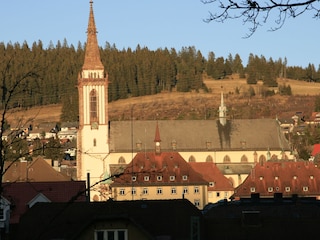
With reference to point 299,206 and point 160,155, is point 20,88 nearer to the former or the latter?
point 299,206

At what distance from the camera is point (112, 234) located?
91.6 ft

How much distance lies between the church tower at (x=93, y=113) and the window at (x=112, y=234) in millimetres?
85355

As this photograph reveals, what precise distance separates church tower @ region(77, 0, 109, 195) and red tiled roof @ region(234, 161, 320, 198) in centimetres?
2107

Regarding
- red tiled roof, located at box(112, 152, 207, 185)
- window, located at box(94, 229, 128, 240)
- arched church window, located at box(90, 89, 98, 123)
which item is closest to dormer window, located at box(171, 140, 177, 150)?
arched church window, located at box(90, 89, 98, 123)

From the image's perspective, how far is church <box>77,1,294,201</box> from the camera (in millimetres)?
116188

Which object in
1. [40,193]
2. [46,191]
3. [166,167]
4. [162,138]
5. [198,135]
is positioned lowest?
[166,167]

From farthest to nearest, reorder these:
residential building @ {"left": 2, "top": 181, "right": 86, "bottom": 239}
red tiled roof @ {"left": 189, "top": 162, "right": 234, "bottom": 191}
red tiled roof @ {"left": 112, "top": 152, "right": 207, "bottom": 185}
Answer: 1. red tiled roof @ {"left": 189, "top": 162, "right": 234, "bottom": 191}
2. red tiled roof @ {"left": 112, "top": 152, "right": 207, "bottom": 185}
3. residential building @ {"left": 2, "top": 181, "right": 86, "bottom": 239}

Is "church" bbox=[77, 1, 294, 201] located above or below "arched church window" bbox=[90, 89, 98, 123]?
below

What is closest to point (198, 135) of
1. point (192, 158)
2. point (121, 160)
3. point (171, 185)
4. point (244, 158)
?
point (192, 158)

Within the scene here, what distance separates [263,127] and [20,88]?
106918mm

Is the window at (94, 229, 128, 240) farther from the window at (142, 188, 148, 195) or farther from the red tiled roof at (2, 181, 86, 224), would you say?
the window at (142, 188, 148, 195)

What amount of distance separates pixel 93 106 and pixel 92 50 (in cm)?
630

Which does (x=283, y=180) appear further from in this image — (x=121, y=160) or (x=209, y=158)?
(x=121, y=160)

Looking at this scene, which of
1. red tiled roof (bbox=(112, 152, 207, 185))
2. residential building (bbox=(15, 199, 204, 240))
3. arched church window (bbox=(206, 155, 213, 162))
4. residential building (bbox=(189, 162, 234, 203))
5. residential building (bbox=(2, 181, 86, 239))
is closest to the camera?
residential building (bbox=(15, 199, 204, 240))
